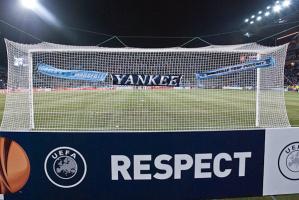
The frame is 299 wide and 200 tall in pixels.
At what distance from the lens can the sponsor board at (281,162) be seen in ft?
12.1

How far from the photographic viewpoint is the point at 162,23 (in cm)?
3850

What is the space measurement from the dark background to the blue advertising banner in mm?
24887

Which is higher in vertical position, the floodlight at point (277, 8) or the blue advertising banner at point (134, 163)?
the floodlight at point (277, 8)

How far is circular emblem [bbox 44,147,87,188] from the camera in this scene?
140 inches

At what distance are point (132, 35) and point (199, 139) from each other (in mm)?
38604

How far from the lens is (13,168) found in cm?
362

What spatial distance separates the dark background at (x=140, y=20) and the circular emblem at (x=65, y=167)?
981 inches

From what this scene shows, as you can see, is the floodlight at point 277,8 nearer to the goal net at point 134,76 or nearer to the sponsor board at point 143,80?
the goal net at point 134,76

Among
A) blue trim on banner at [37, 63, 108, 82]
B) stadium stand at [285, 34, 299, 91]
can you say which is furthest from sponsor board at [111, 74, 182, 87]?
stadium stand at [285, 34, 299, 91]

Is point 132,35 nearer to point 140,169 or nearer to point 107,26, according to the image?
point 107,26

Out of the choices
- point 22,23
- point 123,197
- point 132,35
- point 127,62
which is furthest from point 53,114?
point 132,35

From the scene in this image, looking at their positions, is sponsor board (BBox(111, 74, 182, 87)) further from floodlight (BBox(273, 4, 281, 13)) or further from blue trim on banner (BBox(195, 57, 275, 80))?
floodlight (BBox(273, 4, 281, 13))

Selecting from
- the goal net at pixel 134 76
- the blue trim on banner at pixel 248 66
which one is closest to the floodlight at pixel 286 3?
the goal net at pixel 134 76

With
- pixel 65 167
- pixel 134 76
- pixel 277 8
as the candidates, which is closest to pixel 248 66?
pixel 134 76
